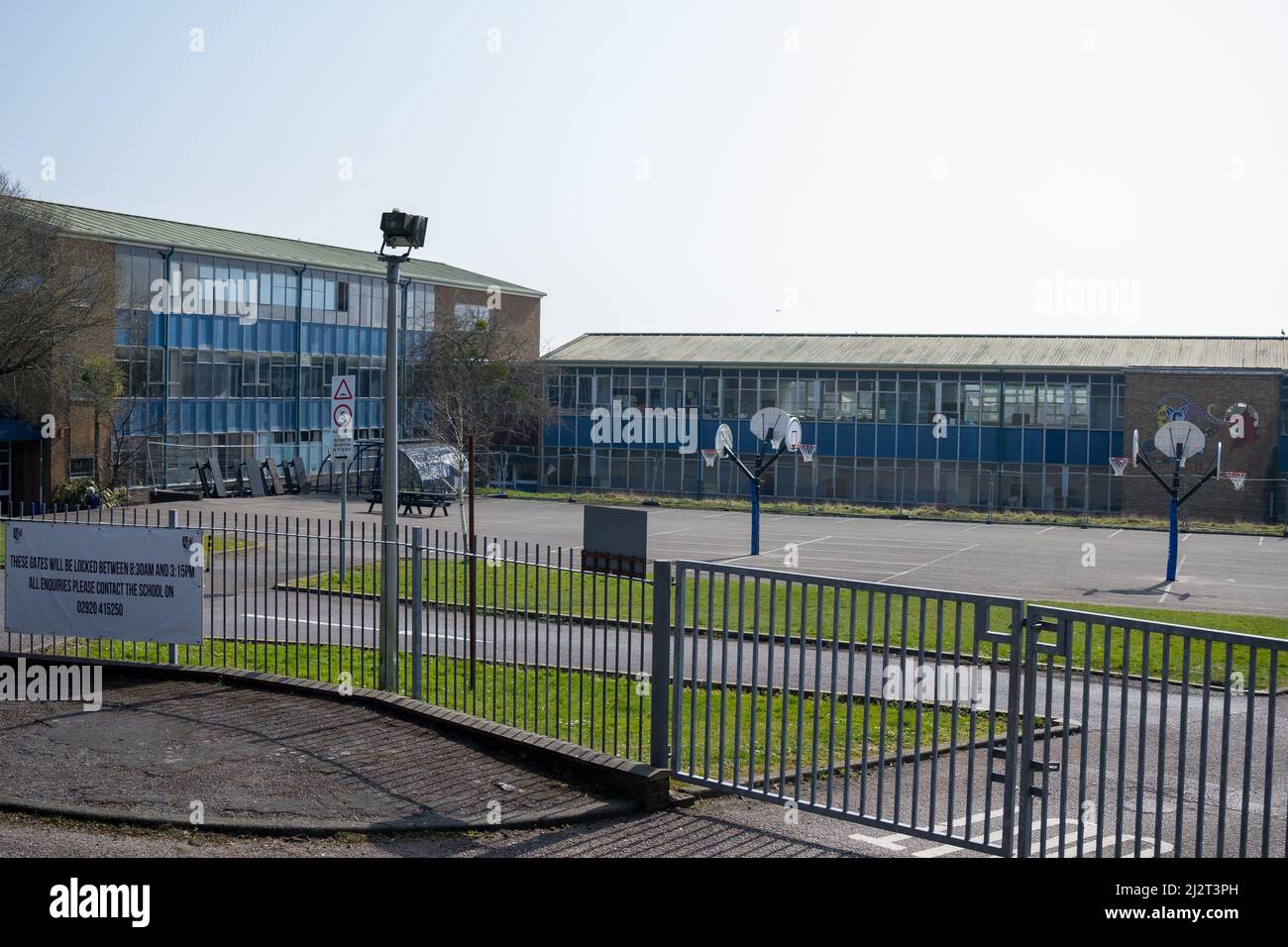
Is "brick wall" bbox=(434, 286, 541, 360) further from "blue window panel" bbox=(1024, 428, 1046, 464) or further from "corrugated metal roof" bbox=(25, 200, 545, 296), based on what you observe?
"blue window panel" bbox=(1024, 428, 1046, 464)

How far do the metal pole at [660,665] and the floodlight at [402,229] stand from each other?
14.2ft

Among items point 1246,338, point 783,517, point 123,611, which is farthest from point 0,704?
point 1246,338

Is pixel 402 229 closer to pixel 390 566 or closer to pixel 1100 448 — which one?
pixel 390 566

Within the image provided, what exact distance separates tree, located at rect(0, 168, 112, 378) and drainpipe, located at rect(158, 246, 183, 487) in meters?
5.51

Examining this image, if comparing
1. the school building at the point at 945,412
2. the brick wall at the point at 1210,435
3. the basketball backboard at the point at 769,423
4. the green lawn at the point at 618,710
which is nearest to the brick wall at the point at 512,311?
the school building at the point at 945,412

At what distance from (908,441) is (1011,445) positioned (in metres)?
4.11

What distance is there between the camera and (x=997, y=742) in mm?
10047

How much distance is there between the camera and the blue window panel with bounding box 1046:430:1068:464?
5194cm

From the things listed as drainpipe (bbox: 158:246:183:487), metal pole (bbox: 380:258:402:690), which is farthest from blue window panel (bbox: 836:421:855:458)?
metal pole (bbox: 380:258:402:690)

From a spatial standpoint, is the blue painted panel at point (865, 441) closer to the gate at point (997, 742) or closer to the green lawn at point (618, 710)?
the gate at point (997, 742)

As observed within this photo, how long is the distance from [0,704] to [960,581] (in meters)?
19.2

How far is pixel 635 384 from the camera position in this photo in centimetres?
5928

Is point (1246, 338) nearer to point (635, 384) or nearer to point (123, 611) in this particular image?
point (635, 384)

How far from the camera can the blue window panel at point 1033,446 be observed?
52344mm
